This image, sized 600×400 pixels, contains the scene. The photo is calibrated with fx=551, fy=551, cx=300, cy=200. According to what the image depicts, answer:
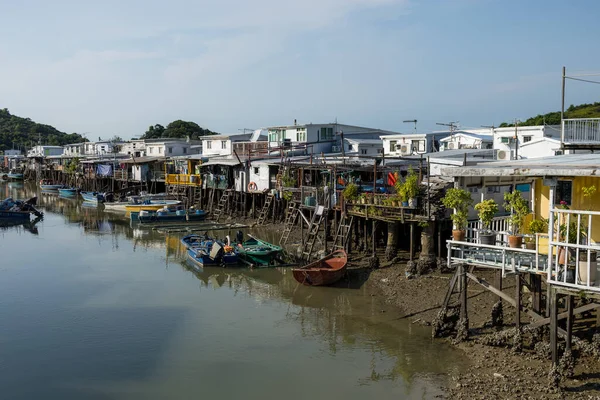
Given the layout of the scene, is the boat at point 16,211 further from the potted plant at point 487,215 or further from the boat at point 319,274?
the potted plant at point 487,215

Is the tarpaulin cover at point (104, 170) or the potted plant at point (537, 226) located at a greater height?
the tarpaulin cover at point (104, 170)

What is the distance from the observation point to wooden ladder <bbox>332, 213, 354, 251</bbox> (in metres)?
25.2

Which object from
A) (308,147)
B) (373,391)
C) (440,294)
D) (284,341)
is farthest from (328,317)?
(308,147)

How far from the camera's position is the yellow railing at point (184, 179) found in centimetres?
4749

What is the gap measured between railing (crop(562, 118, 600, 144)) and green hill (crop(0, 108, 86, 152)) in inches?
4853

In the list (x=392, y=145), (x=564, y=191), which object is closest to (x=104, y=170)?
(x=392, y=145)

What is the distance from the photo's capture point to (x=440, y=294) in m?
19.1

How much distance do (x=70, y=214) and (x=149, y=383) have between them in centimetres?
3916

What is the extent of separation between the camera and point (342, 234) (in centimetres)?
2647

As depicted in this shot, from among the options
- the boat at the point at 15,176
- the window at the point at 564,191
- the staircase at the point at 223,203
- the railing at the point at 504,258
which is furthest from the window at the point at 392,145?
the boat at the point at 15,176

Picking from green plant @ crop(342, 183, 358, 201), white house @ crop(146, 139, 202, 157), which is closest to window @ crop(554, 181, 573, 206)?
green plant @ crop(342, 183, 358, 201)

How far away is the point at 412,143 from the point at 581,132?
24.6 metres

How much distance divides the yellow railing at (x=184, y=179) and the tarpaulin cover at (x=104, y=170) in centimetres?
1486

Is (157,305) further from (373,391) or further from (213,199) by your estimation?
(213,199)
